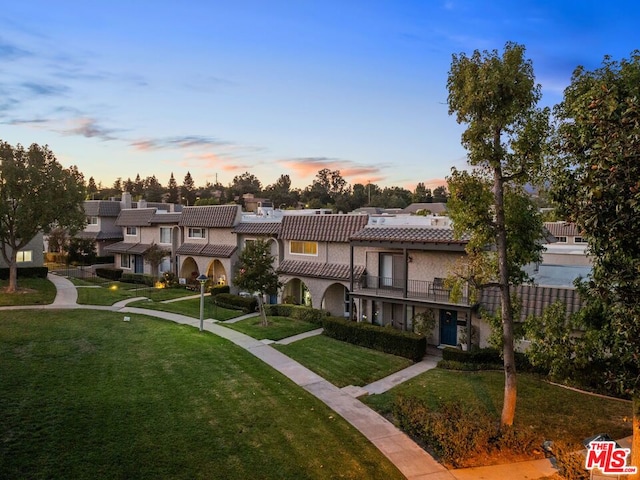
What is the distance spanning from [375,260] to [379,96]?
34.2 ft

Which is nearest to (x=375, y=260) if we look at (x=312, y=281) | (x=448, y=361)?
(x=312, y=281)

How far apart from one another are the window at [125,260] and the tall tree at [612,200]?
43761mm

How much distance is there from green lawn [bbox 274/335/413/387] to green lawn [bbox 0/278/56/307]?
60.7 ft

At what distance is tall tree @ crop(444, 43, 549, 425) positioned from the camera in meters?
11.6

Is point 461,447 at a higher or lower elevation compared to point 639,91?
lower

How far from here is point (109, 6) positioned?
1895 centimetres

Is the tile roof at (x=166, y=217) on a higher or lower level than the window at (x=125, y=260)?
higher

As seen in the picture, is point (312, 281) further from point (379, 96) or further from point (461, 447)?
point (461, 447)

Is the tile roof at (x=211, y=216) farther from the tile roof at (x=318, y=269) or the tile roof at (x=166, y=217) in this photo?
the tile roof at (x=318, y=269)

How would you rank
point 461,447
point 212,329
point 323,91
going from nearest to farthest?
point 461,447, point 212,329, point 323,91

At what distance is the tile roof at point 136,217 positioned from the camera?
139ft

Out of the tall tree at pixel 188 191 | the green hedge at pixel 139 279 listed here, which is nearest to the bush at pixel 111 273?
the green hedge at pixel 139 279

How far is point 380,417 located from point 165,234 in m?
33.2

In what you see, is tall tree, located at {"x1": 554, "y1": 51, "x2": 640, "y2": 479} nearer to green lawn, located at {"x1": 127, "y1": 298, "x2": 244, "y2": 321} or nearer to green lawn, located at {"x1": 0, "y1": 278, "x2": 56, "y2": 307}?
green lawn, located at {"x1": 127, "y1": 298, "x2": 244, "y2": 321}
